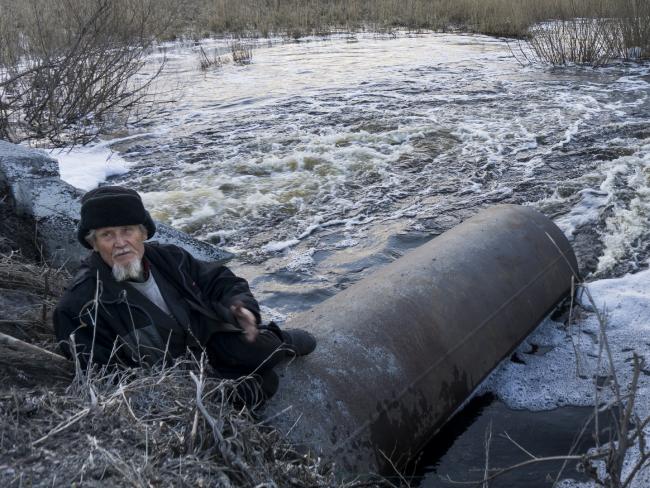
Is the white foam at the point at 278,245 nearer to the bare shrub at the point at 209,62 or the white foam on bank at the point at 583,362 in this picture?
the white foam on bank at the point at 583,362

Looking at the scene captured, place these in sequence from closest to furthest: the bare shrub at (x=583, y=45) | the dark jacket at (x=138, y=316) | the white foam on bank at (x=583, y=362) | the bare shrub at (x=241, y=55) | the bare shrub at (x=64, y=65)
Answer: the dark jacket at (x=138, y=316), the white foam on bank at (x=583, y=362), the bare shrub at (x=64, y=65), the bare shrub at (x=583, y=45), the bare shrub at (x=241, y=55)

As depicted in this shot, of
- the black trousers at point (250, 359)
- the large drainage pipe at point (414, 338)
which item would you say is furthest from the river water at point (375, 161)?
the black trousers at point (250, 359)

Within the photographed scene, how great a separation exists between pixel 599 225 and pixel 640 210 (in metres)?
0.56

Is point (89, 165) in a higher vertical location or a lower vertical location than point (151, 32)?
lower

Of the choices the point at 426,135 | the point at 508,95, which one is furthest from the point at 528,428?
the point at 508,95

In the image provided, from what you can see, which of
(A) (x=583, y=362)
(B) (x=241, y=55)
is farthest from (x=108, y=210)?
(B) (x=241, y=55)

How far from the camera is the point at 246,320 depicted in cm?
308

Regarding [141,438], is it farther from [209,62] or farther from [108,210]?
[209,62]

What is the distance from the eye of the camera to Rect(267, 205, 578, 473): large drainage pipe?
3139mm

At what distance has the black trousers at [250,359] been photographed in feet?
9.91

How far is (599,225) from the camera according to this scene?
679cm

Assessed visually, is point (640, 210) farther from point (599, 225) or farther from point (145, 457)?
point (145, 457)

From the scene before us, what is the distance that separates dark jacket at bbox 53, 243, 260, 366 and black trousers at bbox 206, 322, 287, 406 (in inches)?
2.0

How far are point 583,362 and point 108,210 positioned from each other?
9.79ft
